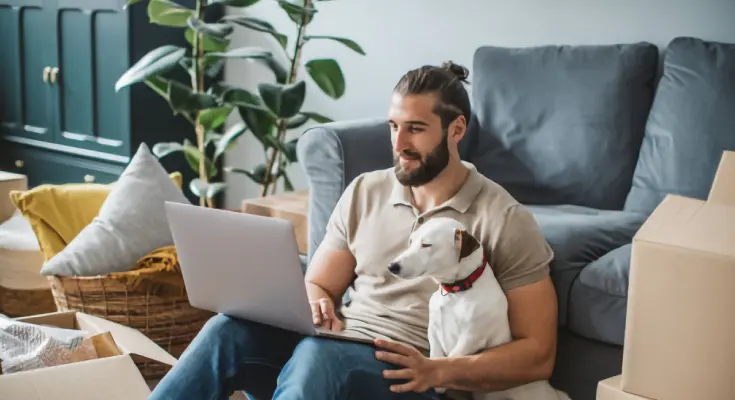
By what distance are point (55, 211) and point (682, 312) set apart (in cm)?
190

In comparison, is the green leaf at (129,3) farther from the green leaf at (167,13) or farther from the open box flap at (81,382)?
the open box flap at (81,382)

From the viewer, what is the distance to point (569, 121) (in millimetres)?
2463

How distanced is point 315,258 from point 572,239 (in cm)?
58

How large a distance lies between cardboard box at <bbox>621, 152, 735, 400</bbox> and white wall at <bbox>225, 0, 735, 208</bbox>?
51.1 inches

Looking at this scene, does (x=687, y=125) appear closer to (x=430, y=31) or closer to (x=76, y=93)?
(x=430, y=31)

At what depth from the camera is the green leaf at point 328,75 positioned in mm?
3012

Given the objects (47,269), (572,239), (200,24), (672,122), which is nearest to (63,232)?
(47,269)

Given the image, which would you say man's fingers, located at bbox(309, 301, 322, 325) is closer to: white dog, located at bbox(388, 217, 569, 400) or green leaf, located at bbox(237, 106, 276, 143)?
white dog, located at bbox(388, 217, 569, 400)

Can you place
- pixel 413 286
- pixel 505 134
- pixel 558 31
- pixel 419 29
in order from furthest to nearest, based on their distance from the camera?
pixel 419 29, pixel 558 31, pixel 505 134, pixel 413 286

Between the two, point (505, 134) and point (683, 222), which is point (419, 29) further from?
point (683, 222)

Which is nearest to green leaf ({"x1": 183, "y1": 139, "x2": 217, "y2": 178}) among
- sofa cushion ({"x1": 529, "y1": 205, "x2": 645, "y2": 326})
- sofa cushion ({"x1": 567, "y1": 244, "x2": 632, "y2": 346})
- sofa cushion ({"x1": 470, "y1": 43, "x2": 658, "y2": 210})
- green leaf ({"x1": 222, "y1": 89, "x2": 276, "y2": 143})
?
green leaf ({"x1": 222, "y1": 89, "x2": 276, "y2": 143})

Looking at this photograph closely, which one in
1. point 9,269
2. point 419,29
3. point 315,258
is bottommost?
point 9,269

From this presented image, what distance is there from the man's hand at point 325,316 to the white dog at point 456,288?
0.22 metres

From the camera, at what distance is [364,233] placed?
1797 millimetres
